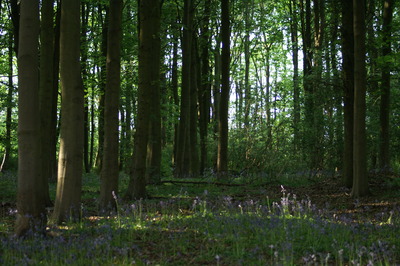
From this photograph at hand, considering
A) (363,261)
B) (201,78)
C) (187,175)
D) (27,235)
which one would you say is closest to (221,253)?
(363,261)

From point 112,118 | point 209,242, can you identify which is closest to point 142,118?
point 112,118

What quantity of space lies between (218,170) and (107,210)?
7550mm

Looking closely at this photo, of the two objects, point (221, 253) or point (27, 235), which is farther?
point (27, 235)

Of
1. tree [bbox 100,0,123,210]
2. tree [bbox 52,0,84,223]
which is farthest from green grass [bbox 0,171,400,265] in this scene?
tree [bbox 100,0,123,210]

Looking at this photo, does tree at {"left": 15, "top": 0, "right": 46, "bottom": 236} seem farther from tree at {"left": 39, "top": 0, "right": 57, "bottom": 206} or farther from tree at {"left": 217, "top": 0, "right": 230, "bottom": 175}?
tree at {"left": 217, "top": 0, "right": 230, "bottom": 175}

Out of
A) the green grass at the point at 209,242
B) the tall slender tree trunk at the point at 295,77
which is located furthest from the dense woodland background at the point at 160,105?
the green grass at the point at 209,242

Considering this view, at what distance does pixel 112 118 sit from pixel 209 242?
14.2 feet

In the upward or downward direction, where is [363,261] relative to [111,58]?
downward

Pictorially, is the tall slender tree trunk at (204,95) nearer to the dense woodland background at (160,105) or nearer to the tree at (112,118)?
the dense woodland background at (160,105)

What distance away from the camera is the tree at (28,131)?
625 cm

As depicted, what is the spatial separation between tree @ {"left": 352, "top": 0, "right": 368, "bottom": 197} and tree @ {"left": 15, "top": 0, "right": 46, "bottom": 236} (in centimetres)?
759

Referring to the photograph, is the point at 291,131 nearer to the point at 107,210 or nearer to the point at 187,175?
the point at 187,175

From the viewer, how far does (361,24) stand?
10.7m

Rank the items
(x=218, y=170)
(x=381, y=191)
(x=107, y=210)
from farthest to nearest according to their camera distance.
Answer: (x=218, y=170) → (x=381, y=191) → (x=107, y=210)
